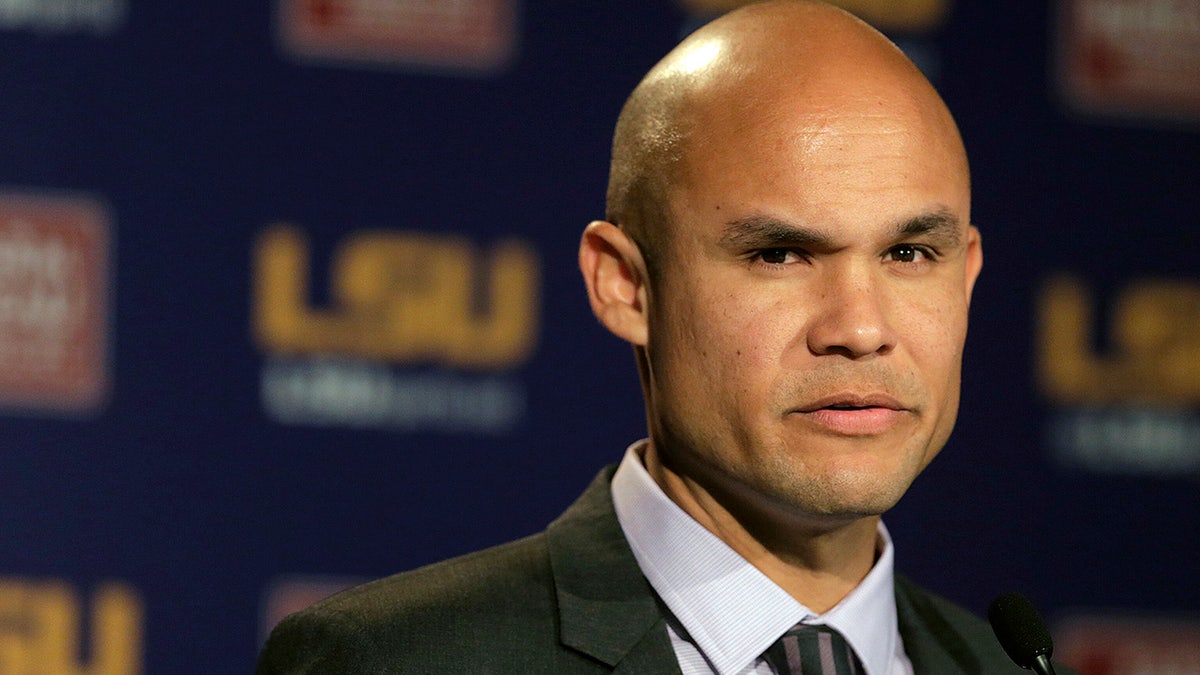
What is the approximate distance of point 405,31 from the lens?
294cm

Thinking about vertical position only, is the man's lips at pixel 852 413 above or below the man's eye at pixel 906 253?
below

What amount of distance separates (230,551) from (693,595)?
1.33 m

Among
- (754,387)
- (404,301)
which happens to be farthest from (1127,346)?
(754,387)

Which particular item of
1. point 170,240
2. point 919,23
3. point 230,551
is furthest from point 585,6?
point 230,551

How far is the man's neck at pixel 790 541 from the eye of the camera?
5.65 ft

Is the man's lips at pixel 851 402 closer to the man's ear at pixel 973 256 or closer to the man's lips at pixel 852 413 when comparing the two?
the man's lips at pixel 852 413

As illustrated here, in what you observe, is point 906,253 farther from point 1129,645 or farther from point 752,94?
point 1129,645

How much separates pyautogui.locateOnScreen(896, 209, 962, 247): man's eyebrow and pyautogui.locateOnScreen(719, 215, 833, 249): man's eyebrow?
0.08 metres

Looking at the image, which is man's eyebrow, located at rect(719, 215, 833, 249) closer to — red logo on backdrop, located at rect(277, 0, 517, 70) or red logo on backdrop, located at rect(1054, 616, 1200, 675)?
red logo on backdrop, located at rect(277, 0, 517, 70)

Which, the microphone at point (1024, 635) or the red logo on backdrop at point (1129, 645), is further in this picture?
the red logo on backdrop at point (1129, 645)

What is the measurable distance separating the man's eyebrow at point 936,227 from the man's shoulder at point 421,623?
0.52 metres

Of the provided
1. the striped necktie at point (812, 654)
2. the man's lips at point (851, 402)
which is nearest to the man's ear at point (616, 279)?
the man's lips at point (851, 402)

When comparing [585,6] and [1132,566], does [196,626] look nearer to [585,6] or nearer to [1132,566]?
[585,6]

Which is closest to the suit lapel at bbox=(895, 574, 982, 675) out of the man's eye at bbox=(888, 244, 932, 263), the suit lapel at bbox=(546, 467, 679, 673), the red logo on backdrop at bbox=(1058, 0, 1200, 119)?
the suit lapel at bbox=(546, 467, 679, 673)
